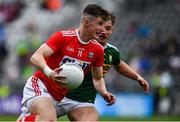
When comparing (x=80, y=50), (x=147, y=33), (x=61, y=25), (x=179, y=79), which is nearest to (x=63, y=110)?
(x=80, y=50)

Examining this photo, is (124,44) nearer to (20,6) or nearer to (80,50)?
(20,6)

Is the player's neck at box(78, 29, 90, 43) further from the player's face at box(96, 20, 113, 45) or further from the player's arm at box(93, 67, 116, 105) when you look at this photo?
the player's face at box(96, 20, 113, 45)

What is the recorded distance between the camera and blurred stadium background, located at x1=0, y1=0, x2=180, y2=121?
872 inches

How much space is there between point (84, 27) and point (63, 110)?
4.24ft

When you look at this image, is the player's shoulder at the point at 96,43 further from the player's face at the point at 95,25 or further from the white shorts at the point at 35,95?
the white shorts at the point at 35,95

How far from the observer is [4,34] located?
89.4 feet

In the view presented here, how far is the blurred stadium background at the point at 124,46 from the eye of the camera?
2214 centimetres

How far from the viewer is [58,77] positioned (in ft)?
28.2

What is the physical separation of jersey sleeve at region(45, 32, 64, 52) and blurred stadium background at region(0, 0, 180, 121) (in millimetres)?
10975

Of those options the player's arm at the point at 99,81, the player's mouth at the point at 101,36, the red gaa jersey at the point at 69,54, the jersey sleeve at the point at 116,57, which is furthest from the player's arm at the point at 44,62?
the jersey sleeve at the point at 116,57

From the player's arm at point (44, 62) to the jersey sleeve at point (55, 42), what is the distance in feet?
0.15

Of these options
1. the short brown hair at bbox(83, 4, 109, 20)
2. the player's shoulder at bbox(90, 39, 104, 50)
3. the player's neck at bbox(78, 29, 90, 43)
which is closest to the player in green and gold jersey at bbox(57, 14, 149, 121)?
the player's shoulder at bbox(90, 39, 104, 50)

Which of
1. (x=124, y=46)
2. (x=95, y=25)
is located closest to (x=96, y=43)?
(x=95, y=25)

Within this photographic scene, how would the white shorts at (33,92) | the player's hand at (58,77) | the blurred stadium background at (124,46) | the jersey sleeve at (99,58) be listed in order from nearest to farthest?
1. the player's hand at (58,77)
2. the white shorts at (33,92)
3. the jersey sleeve at (99,58)
4. the blurred stadium background at (124,46)
